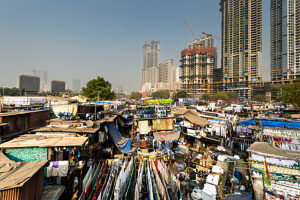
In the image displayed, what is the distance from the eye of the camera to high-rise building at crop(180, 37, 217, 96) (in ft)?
323

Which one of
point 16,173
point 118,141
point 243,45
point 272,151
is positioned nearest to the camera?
point 16,173

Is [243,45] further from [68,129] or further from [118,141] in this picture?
[68,129]

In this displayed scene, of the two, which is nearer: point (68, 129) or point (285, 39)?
point (68, 129)

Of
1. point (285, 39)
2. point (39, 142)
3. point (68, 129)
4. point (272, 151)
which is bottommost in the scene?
point (272, 151)

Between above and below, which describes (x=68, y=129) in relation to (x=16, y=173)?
above

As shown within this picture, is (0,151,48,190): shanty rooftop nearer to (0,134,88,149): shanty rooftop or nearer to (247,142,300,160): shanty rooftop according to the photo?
(0,134,88,149): shanty rooftop

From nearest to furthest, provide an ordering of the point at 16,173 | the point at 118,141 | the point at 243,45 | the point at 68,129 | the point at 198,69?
the point at 16,173 < the point at 68,129 < the point at 118,141 < the point at 243,45 < the point at 198,69

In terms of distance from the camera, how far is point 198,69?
99.6m

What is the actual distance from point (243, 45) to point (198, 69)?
29.0m

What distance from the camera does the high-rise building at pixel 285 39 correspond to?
70750 millimetres

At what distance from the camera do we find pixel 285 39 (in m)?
75.3

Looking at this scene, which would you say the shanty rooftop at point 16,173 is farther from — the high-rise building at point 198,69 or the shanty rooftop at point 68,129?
the high-rise building at point 198,69

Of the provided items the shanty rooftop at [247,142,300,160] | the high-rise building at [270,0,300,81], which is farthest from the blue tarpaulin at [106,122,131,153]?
the high-rise building at [270,0,300,81]

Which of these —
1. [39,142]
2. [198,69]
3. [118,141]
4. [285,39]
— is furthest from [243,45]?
[39,142]
